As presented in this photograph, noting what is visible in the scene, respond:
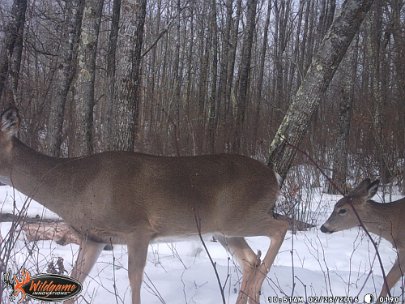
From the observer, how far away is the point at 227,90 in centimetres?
1669

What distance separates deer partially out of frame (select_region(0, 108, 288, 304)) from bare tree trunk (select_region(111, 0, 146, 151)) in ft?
5.53

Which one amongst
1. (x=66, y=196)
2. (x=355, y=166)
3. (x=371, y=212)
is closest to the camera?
(x=66, y=196)

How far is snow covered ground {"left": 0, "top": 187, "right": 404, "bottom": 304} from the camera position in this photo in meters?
3.83

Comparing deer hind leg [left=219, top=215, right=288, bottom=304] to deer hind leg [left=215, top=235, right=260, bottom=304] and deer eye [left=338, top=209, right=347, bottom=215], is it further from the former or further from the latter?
deer eye [left=338, top=209, right=347, bottom=215]

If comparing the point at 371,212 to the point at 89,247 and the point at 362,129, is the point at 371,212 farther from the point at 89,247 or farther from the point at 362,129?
the point at 362,129

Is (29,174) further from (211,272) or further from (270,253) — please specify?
(270,253)

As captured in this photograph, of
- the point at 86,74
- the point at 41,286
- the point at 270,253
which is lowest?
the point at 41,286

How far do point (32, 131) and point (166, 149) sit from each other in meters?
2.38

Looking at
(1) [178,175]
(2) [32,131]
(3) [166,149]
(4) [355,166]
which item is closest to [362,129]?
(4) [355,166]

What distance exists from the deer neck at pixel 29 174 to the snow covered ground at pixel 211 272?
0.85ft

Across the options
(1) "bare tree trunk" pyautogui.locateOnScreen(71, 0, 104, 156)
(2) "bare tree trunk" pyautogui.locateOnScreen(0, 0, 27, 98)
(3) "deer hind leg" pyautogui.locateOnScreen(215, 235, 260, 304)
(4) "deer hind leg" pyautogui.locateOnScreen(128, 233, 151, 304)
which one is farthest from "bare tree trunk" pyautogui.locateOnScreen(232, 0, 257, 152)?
(4) "deer hind leg" pyautogui.locateOnScreen(128, 233, 151, 304)

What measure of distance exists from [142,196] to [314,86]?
270cm

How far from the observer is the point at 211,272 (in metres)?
4.62

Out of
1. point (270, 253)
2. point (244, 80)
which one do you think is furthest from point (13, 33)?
point (270, 253)
